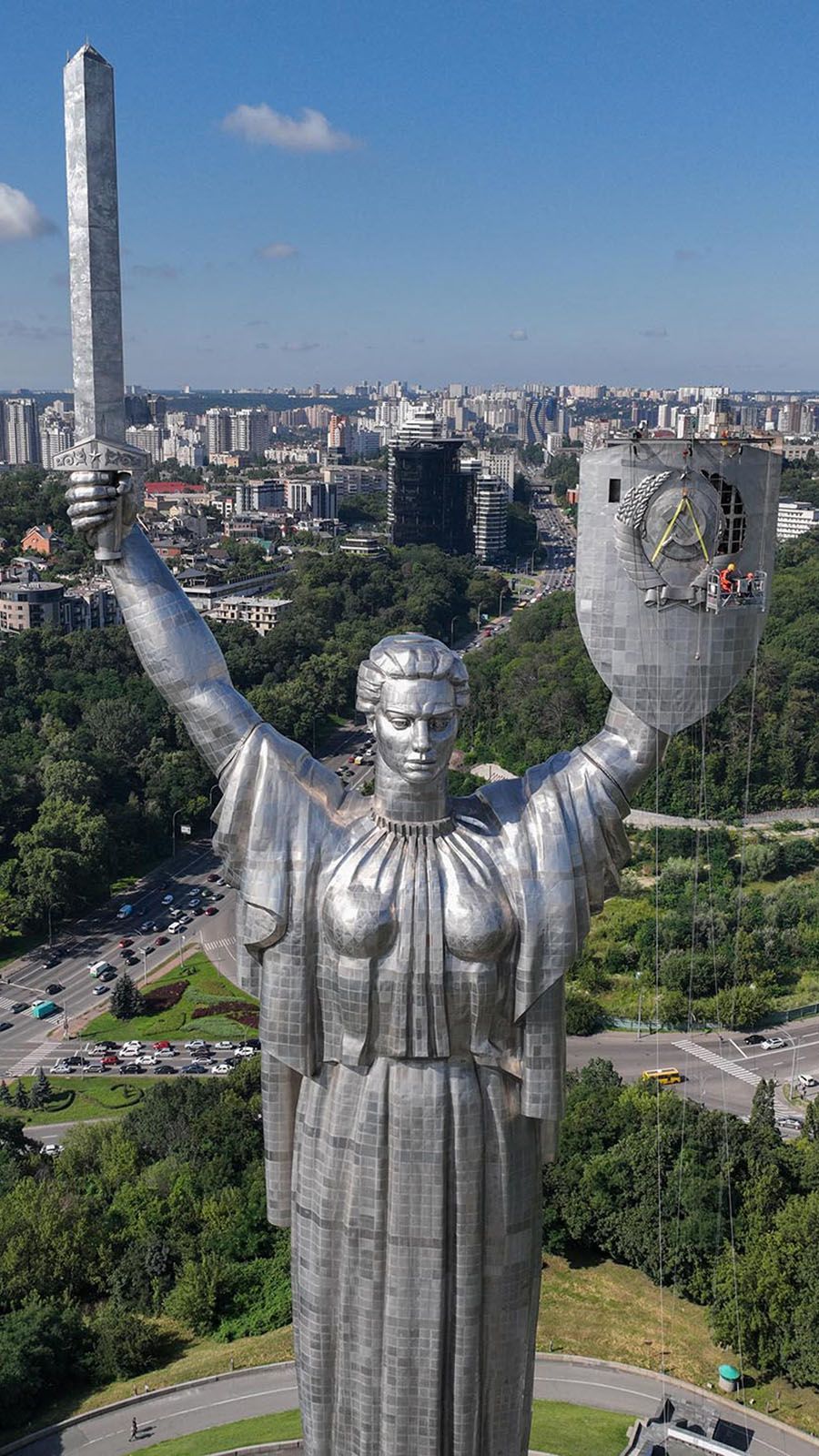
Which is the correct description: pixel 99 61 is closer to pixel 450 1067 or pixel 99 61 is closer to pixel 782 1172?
pixel 450 1067

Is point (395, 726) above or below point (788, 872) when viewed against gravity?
above

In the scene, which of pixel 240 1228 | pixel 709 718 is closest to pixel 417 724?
pixel 240 1228

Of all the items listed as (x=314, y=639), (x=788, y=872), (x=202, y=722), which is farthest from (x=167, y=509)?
(x=202, y=722)

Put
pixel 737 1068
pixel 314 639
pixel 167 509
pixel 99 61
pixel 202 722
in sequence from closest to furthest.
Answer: pixel 99 61
pixel 202 722
pixel 737 1068
pixel 314 639
pixel 167 509

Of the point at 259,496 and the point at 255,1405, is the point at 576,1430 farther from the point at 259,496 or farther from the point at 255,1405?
the point at 259,496

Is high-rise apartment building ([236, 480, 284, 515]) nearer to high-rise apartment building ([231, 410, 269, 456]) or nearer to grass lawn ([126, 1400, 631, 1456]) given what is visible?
high-rise apartment building ([231, 410, 269, 456])

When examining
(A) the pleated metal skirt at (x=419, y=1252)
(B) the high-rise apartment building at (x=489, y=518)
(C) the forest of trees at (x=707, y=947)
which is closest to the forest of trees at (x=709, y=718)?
(C) the forest of trees at (x=707, y=947)
